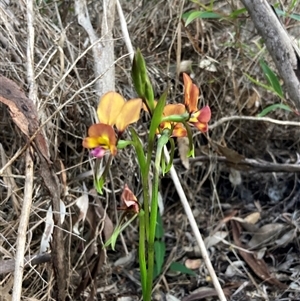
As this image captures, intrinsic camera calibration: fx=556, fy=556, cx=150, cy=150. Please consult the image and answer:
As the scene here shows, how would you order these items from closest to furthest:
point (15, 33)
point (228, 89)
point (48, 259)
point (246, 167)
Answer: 1. point (48, 259)
2. point (15, 33)
3. point (246, 167)
4. point (228, 89)

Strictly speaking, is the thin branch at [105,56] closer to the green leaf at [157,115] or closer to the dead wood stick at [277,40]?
the dead wood stick at [277,40]

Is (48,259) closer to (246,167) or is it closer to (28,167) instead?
(28,167)

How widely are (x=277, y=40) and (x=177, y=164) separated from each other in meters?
0.48

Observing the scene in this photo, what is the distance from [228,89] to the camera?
1398 millimetres

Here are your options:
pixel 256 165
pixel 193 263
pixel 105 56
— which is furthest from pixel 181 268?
pixel 105 56

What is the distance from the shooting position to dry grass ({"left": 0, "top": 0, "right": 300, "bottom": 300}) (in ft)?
3.33

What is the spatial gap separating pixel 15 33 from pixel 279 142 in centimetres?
80

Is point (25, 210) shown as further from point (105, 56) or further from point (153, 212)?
point (105, 56)

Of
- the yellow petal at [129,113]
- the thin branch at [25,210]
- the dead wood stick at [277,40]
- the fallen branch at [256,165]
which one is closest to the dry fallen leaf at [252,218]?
the fallen branch at [256,165]

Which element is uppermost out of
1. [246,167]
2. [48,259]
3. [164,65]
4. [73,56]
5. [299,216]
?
[73,56]

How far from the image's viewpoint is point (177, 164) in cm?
134

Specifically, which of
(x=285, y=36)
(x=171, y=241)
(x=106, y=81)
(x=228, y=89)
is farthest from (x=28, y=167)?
(x=228, y=89)

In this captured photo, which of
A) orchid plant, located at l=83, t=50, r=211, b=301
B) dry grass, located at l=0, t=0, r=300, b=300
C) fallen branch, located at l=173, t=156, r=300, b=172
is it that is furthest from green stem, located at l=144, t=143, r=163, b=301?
fallen branch, located at l=173, t=156, r=300, b=172

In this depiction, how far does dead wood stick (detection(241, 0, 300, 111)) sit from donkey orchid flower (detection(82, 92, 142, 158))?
1.36 ft
